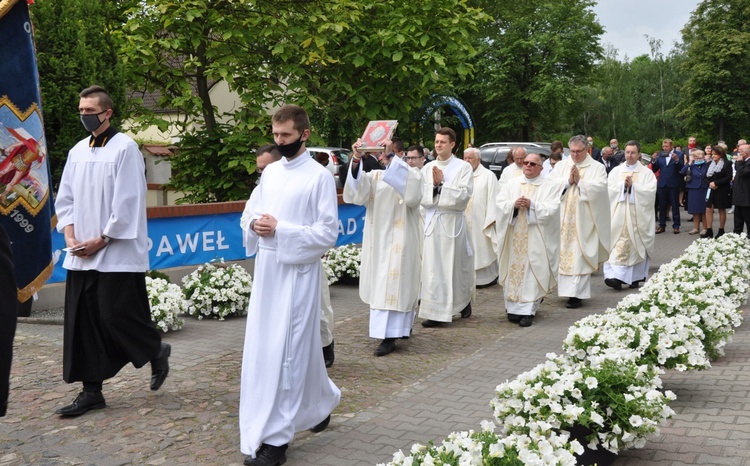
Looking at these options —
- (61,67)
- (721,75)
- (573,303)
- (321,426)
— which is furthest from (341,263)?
(721,75)

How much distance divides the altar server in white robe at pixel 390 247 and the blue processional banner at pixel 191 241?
3.09 m

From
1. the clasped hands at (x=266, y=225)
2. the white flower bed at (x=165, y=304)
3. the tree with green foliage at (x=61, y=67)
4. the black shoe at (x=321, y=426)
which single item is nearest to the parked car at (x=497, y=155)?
the tree with green foliage at (x=61, y=67)

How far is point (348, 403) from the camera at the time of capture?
636 cm

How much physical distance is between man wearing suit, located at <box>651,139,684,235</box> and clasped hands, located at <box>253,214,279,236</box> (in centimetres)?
1642

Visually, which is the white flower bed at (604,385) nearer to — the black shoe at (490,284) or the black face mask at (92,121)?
the black face mask at (92,121)

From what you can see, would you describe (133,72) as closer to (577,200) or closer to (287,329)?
(577,200)

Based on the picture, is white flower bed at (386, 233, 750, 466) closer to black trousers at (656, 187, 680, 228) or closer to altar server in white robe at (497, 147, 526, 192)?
altar server in white robe at (497, 147, 526, 192)

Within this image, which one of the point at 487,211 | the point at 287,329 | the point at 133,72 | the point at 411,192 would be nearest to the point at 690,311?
the point at 411,192

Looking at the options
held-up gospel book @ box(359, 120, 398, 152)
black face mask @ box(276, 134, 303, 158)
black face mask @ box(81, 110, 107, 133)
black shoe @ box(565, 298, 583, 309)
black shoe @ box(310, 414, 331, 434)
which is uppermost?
black face mask @ box(81, 110, 107, 133)

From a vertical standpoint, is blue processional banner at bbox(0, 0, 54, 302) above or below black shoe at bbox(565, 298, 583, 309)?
above

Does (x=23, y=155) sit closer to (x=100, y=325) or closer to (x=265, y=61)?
(x=100, y=325)

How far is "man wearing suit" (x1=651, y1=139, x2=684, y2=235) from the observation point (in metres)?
20.2

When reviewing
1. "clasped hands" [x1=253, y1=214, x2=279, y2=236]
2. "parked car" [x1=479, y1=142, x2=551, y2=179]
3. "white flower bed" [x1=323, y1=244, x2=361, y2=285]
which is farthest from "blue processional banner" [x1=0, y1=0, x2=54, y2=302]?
"parked car" [x1=479, y1=142, x2=551, y2=179]

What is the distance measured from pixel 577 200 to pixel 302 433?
6935 mm
